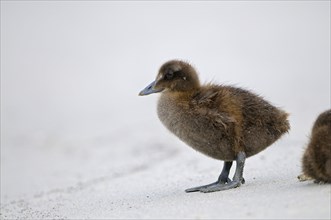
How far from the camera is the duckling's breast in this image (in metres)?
6.39

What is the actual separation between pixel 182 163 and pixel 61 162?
2.83m

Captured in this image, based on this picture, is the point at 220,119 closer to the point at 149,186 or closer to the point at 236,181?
the point at 236,181

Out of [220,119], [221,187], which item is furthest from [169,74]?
[221,187]

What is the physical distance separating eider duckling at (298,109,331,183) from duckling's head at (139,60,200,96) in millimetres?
1420

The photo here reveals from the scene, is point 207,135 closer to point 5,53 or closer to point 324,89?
point 324,89

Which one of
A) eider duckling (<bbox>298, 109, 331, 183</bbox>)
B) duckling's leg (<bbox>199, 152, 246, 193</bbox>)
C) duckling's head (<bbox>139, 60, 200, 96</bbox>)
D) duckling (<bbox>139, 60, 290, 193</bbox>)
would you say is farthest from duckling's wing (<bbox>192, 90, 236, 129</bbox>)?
eider duckling (<bbox>298, 109, 331, 183</bbox>)

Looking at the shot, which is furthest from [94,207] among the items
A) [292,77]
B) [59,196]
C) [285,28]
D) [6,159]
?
[285,28]

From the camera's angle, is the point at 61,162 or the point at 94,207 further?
the point at 61,162

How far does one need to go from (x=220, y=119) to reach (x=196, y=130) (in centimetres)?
25

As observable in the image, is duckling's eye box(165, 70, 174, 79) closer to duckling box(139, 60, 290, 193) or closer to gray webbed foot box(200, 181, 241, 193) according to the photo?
duckling box(139, 60, 290, 193)

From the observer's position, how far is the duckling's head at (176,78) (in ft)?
22.1

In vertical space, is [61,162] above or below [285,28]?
below

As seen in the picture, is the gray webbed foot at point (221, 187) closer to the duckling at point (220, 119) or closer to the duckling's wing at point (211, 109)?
the duckling at point (220, 119)

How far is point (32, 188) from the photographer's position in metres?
9.91
